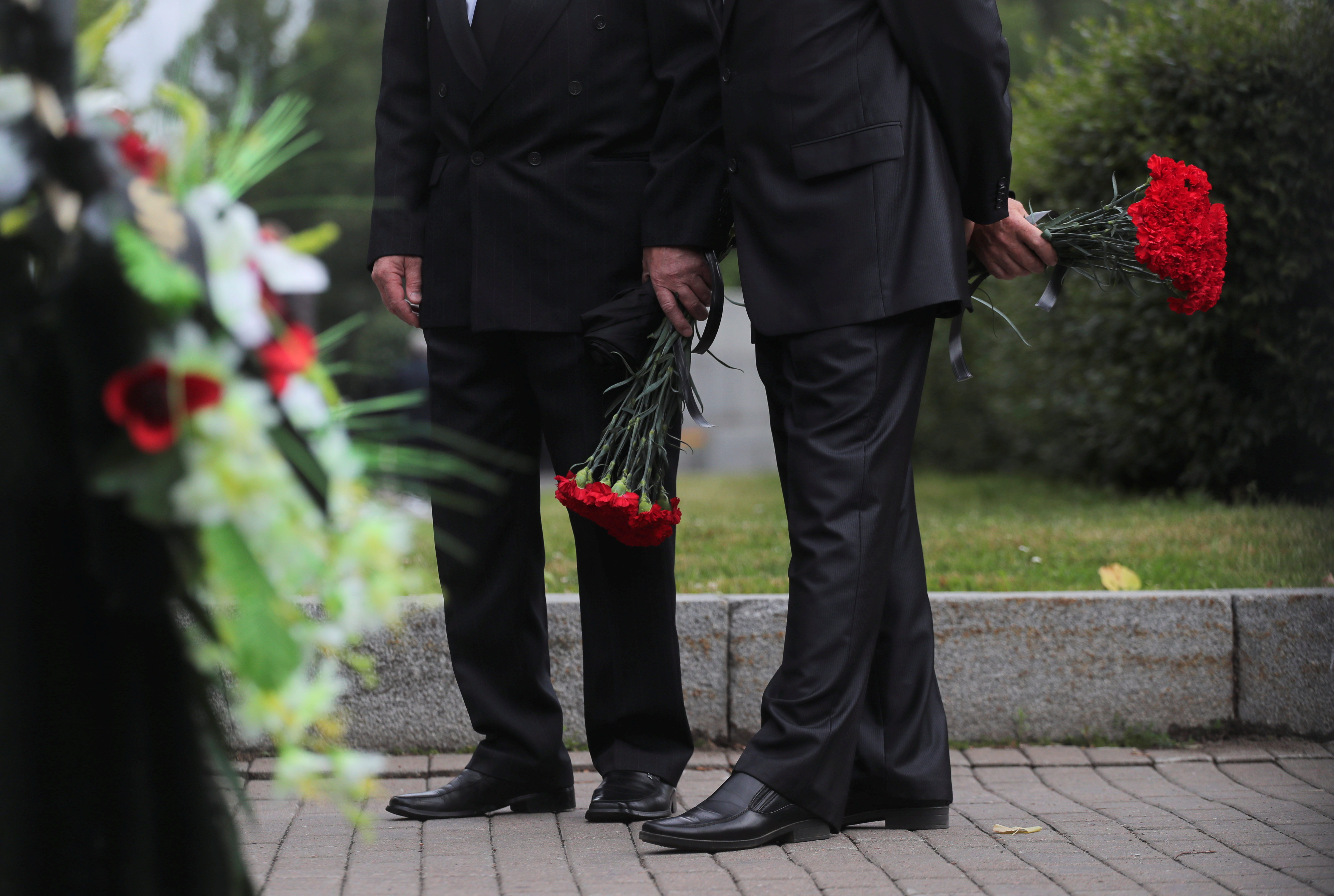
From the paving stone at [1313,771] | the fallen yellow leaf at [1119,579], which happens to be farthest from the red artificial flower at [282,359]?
the fallen yellow leaf at [1119,579]

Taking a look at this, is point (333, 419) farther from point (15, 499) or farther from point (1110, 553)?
point (1110, 553)

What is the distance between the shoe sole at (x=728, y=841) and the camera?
287cm

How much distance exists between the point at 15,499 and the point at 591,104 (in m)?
2.13

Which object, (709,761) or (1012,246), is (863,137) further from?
(709,761)

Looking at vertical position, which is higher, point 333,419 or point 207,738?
point 333,419

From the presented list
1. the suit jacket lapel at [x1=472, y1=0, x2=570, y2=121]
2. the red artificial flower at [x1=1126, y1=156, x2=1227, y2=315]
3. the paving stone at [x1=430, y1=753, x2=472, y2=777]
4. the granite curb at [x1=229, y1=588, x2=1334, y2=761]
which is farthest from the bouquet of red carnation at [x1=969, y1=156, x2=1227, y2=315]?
the paving stone at [x1=430, y1=753, x2=472, y2=777]

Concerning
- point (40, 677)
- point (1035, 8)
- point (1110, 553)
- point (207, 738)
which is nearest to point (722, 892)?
point (207, 738)

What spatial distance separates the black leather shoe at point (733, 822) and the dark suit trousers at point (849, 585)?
0.03 metres

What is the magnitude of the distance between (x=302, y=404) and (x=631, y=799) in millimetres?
2024

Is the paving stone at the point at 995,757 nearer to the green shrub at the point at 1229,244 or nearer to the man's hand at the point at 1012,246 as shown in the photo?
the man's hand at the point at 1012,246

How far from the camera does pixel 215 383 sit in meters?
1.33

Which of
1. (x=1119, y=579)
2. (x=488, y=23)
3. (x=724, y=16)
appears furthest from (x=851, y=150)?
(x=1119, y=579)

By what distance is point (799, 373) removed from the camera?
10.1ft

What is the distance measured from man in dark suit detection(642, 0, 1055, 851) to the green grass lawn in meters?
0.84
